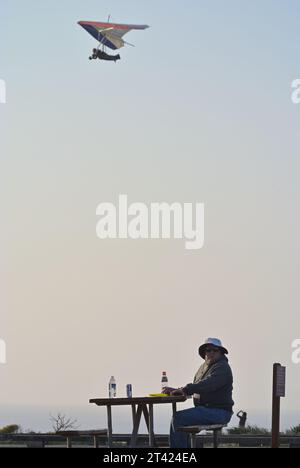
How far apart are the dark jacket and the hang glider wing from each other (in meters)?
44.3

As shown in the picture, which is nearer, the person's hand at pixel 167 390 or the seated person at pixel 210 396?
the seated person at pixel 210 396

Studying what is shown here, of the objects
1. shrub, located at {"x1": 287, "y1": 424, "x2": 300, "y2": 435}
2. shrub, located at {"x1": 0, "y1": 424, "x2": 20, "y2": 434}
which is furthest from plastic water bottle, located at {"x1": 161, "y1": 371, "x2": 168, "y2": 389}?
shrub, located at {"x1": 0, "y1": 424, "x2": 20, "y2": 434}

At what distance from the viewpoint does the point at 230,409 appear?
16531 mm

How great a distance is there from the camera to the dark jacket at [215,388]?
1623 cm

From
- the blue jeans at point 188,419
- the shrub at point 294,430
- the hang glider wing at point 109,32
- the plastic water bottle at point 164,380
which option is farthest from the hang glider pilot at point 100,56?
the blue jeans at point 188,419

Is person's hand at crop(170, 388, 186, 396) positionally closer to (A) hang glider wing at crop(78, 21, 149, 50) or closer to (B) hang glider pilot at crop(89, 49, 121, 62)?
(B) hang glider pilot at crop(89, 49, 121, 62)

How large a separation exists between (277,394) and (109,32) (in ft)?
159

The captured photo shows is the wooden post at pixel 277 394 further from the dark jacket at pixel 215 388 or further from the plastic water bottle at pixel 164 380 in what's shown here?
the plastic water bottle at pixel 164 380

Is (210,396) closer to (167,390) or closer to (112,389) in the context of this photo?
(167,390)

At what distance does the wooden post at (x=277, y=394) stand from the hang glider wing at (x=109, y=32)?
4428 cm

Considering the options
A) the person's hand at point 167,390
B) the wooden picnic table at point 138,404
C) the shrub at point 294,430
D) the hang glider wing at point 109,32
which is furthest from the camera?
the hang glider wing at point 109,32
